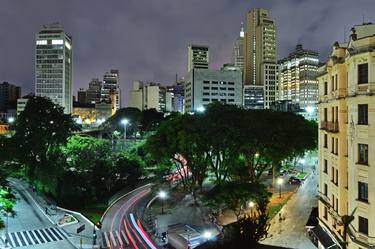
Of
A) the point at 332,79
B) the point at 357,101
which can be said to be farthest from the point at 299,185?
the point at 357,101

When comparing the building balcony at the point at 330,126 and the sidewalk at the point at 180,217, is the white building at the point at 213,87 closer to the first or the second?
the sidewalk at the point at 180,217

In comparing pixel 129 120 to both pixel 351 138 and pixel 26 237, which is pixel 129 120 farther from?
pixel 351 138

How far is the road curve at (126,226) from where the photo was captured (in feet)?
124

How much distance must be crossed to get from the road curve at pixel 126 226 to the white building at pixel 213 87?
12030 centimetres

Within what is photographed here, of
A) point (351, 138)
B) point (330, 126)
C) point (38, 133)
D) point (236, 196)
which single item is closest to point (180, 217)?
point (236, 196)

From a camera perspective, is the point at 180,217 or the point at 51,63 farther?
the point at 51,63

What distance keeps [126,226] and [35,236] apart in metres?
9.71

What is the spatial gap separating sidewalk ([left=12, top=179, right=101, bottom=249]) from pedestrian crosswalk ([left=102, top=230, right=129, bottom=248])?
104cm

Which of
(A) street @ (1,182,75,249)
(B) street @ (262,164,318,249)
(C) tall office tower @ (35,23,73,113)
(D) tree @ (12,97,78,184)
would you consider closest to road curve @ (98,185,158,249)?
(A) street @ (1,182,75,249)

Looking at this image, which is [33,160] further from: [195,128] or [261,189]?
[261,189]

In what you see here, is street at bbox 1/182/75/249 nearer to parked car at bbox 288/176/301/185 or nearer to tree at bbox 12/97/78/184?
tree at bbox 12/97/78/184

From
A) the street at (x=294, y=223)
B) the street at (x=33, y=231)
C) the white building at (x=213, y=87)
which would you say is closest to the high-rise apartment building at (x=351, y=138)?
the street at (x=294, y=223)

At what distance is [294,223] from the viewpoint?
3897 cm

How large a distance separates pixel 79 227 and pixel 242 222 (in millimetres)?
27969
